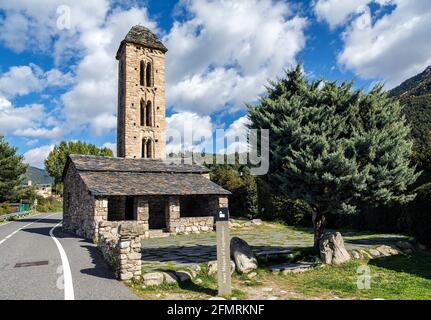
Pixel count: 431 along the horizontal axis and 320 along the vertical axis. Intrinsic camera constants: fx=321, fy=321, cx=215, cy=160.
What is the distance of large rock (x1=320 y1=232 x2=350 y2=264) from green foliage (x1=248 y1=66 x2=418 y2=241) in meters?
0.94

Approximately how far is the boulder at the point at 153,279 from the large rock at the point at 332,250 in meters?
5.53

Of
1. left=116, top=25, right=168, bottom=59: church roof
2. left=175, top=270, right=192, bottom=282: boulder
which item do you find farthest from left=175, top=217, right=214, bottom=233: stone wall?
left=116, top=25, right=168, bottom=59: church roof

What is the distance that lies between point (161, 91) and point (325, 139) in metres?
26.2

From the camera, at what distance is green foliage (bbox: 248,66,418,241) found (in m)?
9.67

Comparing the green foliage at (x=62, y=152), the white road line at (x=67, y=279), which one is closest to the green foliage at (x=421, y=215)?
the white road line at (x=67, y=279)

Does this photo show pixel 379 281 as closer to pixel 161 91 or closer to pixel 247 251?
pixel 247 251

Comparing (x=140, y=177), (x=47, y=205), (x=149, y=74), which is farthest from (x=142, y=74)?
(x=47, y=205)

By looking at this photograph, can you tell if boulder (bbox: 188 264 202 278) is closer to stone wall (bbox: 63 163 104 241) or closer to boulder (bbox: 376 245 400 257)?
boulder (bbox: 376 245 400 257)

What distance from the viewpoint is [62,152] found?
62375mm

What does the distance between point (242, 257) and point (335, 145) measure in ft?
14.6

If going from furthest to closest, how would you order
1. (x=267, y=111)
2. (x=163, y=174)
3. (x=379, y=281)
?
(x=163, y=174) → (x=267, y=111) → (x=379, y=281)

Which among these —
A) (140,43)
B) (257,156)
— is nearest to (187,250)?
(257,156)

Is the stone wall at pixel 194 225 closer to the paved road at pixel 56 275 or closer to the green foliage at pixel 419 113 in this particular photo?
the paved road at pixel 56 275
